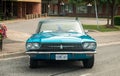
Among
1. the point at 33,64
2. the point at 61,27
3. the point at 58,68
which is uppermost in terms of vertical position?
the point at 61,27

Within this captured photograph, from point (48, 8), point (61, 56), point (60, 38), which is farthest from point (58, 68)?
point (48, 8)

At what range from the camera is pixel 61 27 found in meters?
12.6

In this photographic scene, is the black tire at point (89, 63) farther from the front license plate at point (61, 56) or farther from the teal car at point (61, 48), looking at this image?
the front license plate at point (61, 56)

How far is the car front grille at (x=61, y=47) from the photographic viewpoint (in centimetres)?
1105

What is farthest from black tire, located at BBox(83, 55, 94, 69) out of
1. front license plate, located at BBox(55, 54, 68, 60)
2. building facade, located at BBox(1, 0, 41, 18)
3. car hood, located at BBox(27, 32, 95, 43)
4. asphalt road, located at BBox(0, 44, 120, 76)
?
building facade, located at BBox(1, 0, 41, 18)

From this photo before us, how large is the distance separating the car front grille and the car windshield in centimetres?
136

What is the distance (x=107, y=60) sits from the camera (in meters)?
14.0

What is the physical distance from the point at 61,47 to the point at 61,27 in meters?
1.67

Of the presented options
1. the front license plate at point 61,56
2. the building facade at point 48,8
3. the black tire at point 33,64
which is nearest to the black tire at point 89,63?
the front license plate at point 61,56

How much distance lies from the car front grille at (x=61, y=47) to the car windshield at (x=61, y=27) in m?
1.36

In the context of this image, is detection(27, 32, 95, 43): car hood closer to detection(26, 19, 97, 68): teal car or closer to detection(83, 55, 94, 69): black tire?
detection(26, 19, 97, 68): teal car

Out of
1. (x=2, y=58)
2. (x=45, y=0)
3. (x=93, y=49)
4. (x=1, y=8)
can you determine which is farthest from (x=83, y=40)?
(x=45, y=0)

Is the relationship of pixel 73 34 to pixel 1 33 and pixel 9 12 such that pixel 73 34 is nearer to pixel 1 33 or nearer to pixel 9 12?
pixel 1 33

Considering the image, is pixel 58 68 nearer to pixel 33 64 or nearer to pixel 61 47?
pixel 33 64
